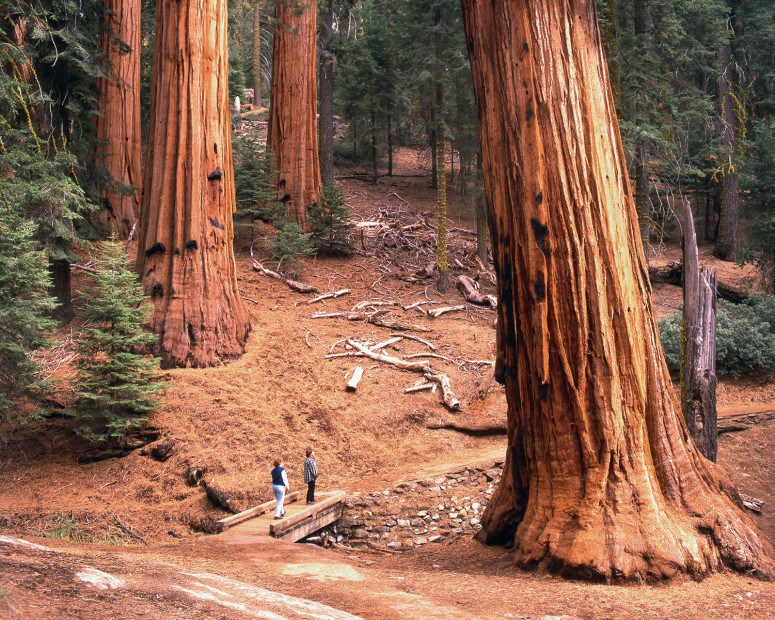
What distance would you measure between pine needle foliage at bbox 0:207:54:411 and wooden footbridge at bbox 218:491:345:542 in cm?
341

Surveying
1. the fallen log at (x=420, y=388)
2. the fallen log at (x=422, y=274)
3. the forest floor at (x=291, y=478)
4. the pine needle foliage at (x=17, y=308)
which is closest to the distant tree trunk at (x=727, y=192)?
the forest floor at (x=291, y=478)

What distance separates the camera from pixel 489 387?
38.1 feet

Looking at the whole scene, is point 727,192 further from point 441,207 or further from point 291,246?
point 291,246

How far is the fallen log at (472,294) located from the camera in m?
16.3

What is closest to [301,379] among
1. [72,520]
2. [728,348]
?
[72,520]

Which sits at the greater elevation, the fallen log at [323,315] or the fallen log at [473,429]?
the fallen log at [323,315]

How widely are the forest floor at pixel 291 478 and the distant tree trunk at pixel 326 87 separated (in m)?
4.71

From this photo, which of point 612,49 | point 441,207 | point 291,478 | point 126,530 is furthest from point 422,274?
point 126,530

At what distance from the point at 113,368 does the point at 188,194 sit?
369cm

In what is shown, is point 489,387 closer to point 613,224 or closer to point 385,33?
point 613,224

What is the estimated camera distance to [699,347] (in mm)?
6727

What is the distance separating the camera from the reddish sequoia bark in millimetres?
16594

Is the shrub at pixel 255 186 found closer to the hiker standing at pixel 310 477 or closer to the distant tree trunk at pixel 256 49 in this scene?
the hiker standing at pixel 310 477

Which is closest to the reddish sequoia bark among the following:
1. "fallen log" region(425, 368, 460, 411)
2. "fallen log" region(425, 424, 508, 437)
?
"fallen log" region(425, 368, 460, 411)
